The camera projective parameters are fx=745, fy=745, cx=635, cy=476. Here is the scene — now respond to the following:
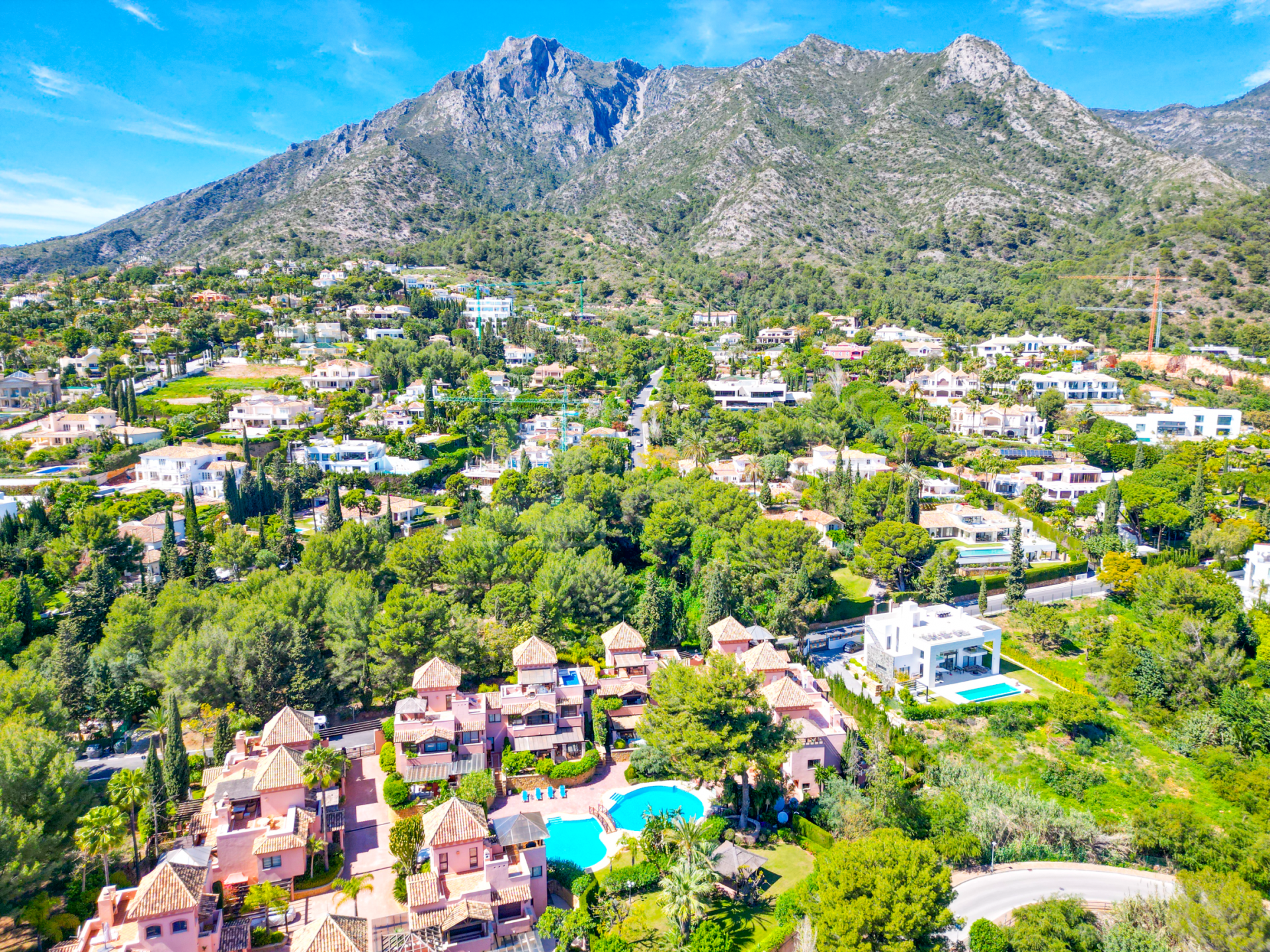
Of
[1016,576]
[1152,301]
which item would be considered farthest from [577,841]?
[1152,301]

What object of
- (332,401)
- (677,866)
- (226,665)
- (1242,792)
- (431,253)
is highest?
(431,253)

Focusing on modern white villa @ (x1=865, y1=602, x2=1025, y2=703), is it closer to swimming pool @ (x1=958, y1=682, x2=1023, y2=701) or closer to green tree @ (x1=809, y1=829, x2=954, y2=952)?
swimming pool @ (x1=958, y1=682, x2=1023, y2=701)

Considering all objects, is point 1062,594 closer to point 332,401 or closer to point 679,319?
point 332,401

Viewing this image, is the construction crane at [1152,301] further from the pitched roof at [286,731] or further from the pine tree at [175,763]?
the pine tree at [175,763]

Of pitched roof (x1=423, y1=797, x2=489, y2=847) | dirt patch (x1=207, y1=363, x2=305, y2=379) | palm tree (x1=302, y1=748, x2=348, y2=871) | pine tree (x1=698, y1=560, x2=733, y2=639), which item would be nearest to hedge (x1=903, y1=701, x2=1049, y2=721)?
pine tree (x1=698, y1=560, x2=733, y2=639)

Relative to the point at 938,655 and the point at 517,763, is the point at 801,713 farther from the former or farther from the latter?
the point at 517,763

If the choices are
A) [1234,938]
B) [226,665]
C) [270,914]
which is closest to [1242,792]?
[1234,938]
